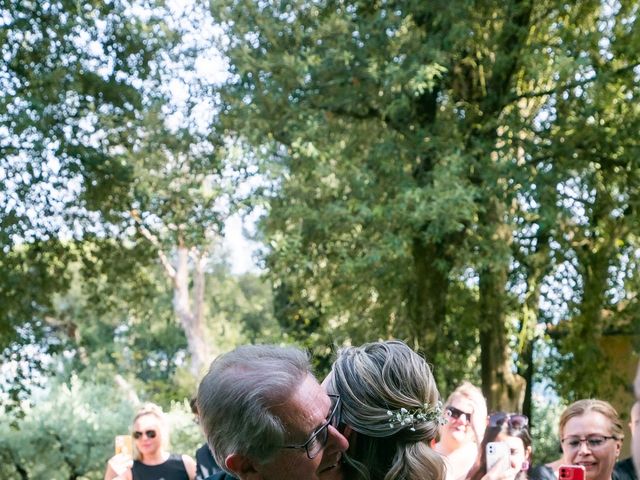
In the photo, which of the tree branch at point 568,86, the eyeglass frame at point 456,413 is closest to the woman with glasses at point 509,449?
the eyeglass frame at point 456,413

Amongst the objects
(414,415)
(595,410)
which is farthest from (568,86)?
(414,415)

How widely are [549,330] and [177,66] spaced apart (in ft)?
24.4

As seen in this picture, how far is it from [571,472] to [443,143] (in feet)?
33.9

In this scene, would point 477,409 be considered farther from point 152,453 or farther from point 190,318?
point 190,318

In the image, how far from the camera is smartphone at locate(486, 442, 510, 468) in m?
5.44

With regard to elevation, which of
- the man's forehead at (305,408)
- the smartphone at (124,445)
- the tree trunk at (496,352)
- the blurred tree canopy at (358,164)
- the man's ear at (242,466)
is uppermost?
the blurred tree canopy at (358,164)

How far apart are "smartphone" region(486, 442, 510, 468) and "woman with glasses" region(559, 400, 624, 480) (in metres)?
0.42

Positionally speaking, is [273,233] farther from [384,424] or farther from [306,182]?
[384,424]

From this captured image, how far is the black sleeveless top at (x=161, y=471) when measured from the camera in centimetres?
786

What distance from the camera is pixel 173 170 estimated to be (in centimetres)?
1500

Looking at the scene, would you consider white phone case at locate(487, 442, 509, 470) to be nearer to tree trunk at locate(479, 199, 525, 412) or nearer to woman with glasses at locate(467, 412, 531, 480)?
woman with glasses at locate(467, 412, 531, 480)

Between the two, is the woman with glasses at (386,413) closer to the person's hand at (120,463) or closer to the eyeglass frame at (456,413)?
the eyeglass frame at (456,413)

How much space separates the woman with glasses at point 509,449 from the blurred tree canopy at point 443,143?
6.93 m

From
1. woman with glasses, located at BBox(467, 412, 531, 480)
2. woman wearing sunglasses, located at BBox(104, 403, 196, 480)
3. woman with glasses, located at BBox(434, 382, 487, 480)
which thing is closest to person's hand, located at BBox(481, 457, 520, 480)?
woman with glasses, located at BBox(467, 412, 531, 480)
